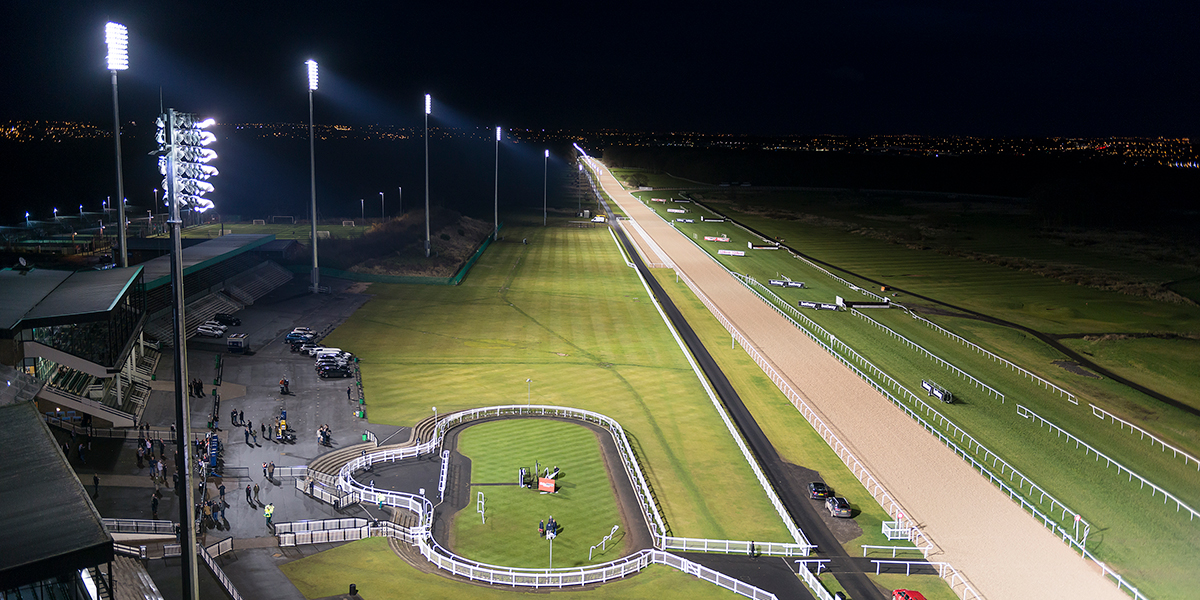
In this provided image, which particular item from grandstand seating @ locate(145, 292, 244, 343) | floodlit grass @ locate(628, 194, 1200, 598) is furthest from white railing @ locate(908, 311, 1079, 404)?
grandstand seating @ locate(145, 292, 244, 343)

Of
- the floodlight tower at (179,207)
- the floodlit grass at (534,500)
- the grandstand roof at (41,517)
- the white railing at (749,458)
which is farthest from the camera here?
the white railing at (749,458)

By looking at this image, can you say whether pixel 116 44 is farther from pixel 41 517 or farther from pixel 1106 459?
pixel 1106 459

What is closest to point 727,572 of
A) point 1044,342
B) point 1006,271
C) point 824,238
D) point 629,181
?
point 1044,342

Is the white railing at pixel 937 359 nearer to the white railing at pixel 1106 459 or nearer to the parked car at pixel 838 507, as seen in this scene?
the white railing at pixel 1106 459

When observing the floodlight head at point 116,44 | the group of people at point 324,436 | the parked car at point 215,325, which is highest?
the floodlight head at point 116,44

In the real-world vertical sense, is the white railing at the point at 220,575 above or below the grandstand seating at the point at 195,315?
below

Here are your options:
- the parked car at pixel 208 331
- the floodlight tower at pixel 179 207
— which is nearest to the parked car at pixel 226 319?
the parked car at pixel 208 331
